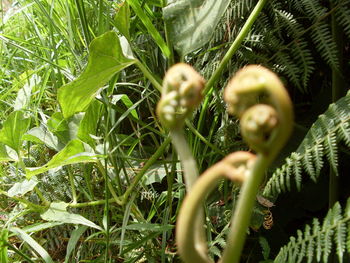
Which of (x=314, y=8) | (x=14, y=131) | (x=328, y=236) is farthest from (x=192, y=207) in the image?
(x=14, y=131)

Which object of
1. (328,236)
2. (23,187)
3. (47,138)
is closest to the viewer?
(328,236)

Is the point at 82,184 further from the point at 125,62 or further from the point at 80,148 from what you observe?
the point at 125,62

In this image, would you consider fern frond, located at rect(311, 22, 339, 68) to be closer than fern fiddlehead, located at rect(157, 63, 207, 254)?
No

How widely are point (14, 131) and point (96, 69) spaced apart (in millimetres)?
367

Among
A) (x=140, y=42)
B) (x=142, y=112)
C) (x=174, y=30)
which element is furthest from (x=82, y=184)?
(x=174, y=30)

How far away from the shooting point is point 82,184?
1.18 meters

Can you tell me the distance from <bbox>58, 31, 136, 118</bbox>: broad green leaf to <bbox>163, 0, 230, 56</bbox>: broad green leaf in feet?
0.33

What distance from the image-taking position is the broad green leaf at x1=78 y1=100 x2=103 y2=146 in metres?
0.94

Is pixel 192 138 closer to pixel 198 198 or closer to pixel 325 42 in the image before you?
pixel 325 42

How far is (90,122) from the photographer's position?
3.10ft

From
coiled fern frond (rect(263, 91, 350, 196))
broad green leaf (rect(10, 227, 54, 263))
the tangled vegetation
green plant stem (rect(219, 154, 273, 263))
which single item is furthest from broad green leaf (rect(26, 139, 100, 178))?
green plant stem (rect(219, 154, 273, 263))

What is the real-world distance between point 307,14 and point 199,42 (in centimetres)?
26

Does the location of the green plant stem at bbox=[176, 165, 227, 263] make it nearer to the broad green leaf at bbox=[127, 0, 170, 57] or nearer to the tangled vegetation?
the tangled vegetation

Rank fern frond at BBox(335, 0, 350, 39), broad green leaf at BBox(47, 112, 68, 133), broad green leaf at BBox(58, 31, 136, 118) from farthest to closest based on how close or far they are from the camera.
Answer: broad green leaf at BBox(47, 112, 68, 133) → fern frond at BBox(335, 0, 350, 39) → broad green leaf at BBox(58, 31, 136, 118)
